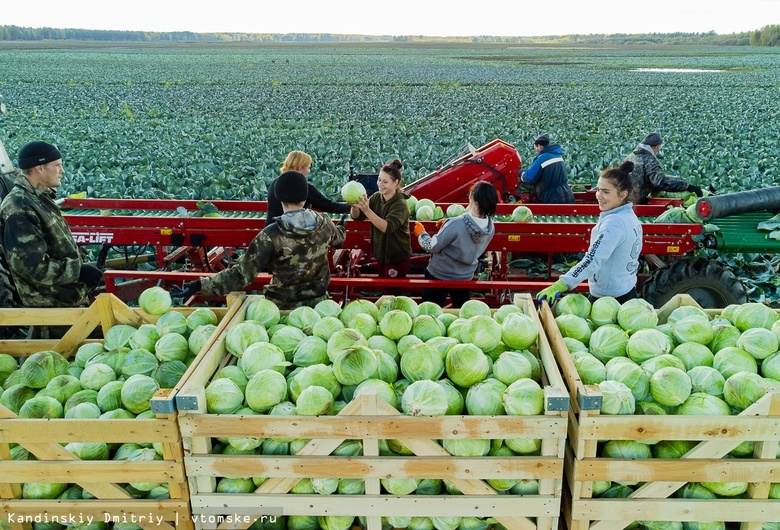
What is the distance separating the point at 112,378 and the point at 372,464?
1.77 meters

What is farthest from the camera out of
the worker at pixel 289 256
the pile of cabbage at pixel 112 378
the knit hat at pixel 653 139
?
the knit hat at pixel 653 139

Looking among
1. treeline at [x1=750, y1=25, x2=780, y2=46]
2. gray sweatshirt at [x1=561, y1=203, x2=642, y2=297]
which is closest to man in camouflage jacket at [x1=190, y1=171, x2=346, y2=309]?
gray sweatshirt at [x1=561, y1=203, x2=642, y2=297]

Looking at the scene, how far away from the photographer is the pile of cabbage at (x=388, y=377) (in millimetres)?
2986

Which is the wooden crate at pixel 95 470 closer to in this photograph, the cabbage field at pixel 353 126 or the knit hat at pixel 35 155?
the knit hat at pixel 35 155

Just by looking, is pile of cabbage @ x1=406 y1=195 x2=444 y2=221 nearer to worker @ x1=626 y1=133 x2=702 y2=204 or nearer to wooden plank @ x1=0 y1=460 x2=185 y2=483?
worker @ x1=626 y1=133 x2=702 y2=204

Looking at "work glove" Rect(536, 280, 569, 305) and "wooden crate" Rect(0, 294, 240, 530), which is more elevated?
"work glove" Rect(536, 280, 569, 305)

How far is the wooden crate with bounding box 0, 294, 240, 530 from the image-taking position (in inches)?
114

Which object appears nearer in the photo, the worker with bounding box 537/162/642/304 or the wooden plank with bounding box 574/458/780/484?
the wooden plank with bounding box 574/458/780/484

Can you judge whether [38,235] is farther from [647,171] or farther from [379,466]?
[647,171]

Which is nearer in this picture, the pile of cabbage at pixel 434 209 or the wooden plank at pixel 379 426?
the wooden plank at pixel 379 426

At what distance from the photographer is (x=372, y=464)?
2.91 metres

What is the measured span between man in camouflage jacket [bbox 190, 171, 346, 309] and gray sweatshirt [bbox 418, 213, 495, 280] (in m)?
1.12

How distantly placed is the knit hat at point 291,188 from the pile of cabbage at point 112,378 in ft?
3.24

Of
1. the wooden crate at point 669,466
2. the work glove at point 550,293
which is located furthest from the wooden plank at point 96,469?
the work glove at point 550,293
